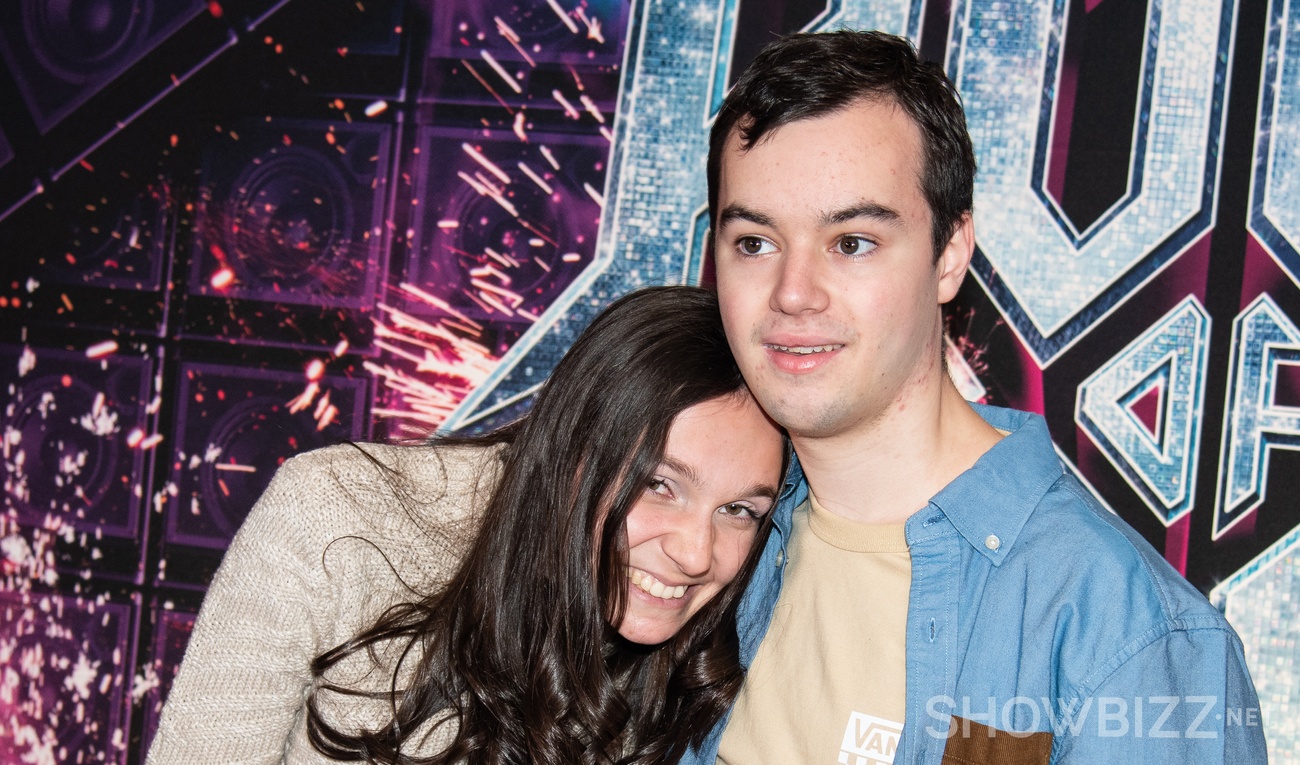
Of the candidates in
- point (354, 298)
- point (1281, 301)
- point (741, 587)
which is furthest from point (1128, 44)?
point (354, 298)

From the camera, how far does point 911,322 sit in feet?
4.79

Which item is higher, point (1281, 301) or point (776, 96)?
point (776, 96)

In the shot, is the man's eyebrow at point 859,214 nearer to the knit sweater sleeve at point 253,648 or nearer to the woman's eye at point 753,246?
the woman's eye at point 753,246

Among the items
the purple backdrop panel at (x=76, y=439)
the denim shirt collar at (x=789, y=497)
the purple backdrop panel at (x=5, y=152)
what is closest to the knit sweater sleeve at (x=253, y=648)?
the denim shirt collar at (x=789, y=497)

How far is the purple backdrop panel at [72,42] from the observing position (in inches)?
109

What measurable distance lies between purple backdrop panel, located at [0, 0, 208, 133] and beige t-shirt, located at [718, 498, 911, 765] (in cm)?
237

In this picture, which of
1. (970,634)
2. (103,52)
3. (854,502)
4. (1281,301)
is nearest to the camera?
(970,634)

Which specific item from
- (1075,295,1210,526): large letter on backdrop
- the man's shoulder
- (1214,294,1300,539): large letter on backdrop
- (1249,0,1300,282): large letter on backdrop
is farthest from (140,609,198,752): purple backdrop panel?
(1249,0,1300,282): large letter on backdrop

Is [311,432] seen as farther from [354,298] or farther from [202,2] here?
[202,2]

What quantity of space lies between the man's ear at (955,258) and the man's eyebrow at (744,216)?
0.30m

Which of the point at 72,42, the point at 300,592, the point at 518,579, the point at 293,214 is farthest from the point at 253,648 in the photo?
the point at 72,42

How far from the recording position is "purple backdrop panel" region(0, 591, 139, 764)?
2.70 m

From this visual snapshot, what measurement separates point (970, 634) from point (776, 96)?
2.79 ft

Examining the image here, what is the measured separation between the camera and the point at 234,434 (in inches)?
105
